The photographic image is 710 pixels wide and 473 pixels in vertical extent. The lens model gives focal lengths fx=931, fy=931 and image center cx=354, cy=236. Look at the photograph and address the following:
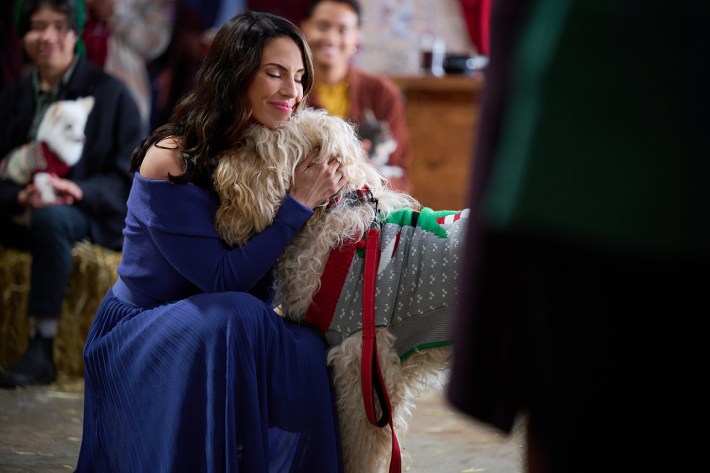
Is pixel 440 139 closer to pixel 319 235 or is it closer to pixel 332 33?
pixel 332 33

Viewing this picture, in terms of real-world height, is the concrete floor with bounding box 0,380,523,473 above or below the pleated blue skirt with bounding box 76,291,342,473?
below

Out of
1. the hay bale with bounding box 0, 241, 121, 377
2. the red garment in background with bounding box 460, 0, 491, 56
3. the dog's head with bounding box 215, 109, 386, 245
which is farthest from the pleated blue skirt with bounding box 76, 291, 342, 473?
the red garment in background with bounding box 460, 0, 491, 56

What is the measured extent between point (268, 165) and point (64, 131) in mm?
1845

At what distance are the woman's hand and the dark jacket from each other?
69.6 inches

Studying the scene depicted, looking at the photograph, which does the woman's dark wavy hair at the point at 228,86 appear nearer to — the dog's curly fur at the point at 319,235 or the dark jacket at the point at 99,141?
the dog's curly fur at the point at 319,235

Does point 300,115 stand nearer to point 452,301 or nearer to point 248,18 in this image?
point 248,18

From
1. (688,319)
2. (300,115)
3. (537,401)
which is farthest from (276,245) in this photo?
(688,319)

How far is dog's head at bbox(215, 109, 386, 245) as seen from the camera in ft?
6.46

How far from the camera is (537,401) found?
100cm

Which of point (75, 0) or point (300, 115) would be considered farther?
point (75, 0)

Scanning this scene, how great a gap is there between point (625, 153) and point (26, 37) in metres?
3.32

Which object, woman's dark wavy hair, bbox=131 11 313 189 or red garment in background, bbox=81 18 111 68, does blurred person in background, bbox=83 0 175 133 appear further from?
woman's dark wavy hair, bbox=131 11 313 189

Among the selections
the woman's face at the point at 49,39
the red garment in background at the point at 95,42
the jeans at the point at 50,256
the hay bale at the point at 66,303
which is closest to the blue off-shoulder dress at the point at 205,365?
the jeans at the point at 50,256

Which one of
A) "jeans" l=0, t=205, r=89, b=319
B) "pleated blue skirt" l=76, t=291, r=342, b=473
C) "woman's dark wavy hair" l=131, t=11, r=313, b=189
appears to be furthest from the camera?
"jeans" l=0, t=205, r=89, b=319
